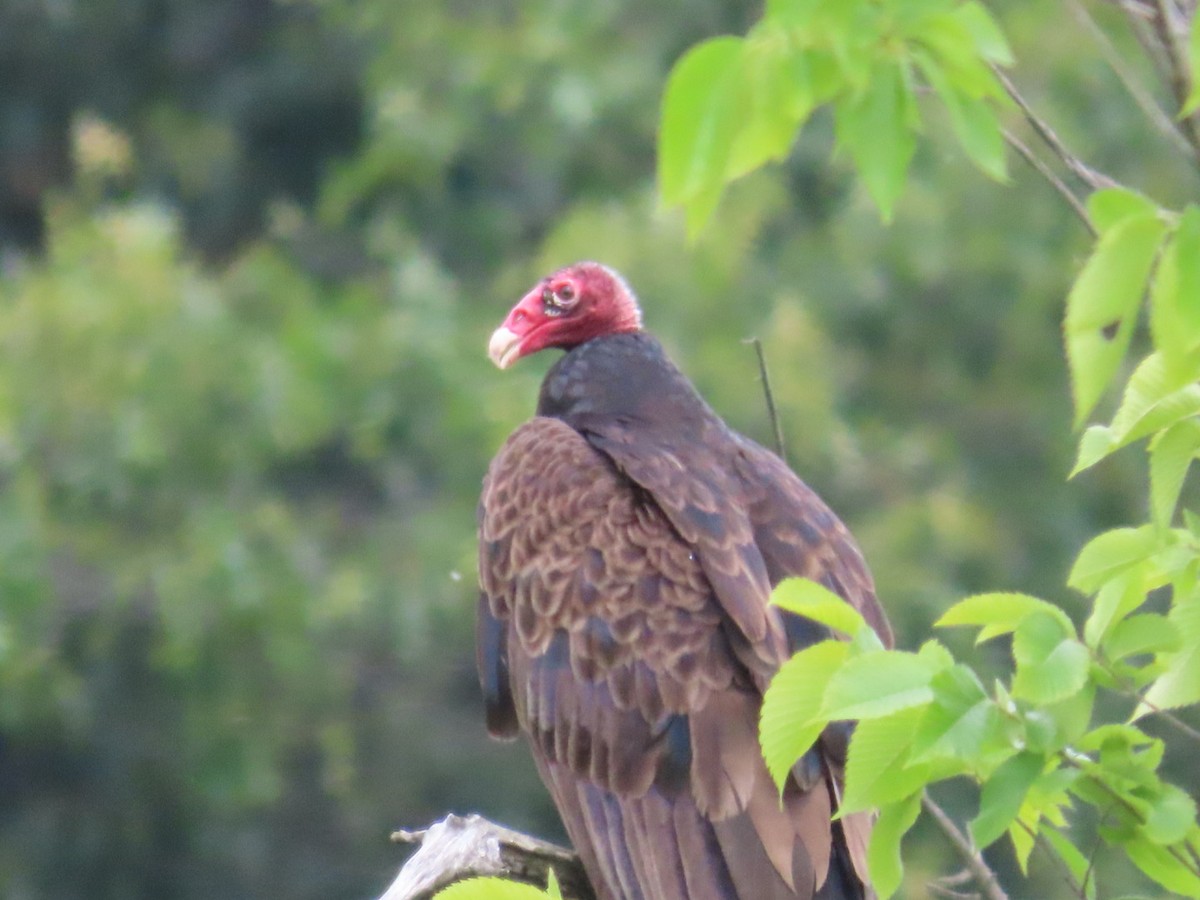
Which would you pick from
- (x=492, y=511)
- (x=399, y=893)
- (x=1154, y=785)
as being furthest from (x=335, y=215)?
(x=1154, y=785)

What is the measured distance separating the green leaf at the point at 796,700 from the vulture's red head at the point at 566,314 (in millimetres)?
1779

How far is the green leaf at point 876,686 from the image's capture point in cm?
156

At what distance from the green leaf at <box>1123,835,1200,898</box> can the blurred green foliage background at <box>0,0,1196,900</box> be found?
13.8 feet

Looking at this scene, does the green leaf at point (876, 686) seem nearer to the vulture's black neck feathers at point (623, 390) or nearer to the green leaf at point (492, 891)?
the green leaf at point (492, 891)

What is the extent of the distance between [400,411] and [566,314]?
348cm

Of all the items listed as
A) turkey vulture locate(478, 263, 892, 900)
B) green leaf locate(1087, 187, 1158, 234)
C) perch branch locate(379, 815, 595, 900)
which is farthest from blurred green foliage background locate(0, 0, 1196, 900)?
green leaf locate(1087, 187, 1158, 234)

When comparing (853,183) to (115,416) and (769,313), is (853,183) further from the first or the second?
(115,416)

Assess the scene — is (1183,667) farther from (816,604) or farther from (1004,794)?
(816,604)

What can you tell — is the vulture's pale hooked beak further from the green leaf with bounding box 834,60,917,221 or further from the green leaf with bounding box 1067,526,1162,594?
the green leaf with bounding box 834,60,917,221

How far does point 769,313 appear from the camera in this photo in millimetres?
6977

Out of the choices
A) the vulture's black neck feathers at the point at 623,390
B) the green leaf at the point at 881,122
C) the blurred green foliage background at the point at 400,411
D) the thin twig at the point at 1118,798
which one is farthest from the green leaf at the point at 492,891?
the blurred green foliage background at the point at 400,411

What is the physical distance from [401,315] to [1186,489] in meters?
2.86

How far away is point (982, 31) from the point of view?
145cm

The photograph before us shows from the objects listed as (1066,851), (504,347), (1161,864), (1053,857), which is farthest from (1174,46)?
(504,347)
